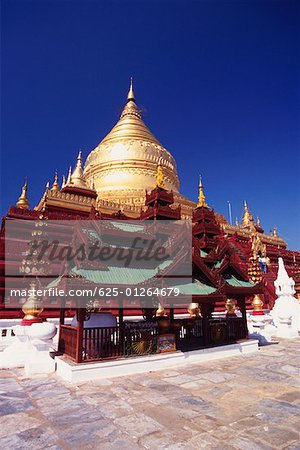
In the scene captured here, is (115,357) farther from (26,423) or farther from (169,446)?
(169,446)

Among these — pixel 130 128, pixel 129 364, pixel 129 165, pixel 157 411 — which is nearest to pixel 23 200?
pixel 129 165

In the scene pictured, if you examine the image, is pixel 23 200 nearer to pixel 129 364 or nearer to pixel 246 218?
pixel 129 364

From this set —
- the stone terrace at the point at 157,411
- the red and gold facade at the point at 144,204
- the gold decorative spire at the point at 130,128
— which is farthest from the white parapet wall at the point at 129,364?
the gold decorative spire at the point at 130,128

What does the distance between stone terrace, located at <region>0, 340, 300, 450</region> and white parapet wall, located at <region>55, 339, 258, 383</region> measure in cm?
39

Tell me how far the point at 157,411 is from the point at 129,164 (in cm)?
3479

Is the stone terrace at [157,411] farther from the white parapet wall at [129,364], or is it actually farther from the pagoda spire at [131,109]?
the pagoda spire at [131,109]

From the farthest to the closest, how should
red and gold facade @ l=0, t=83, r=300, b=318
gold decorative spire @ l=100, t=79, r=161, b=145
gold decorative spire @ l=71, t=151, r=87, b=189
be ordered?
gold decorative spire @ l=100, t=79, r=161, b=145 < gold decorative spire @ l=71, t=151, r=87, b=189 < red and gold facade @ l=0, t=83, r=300, b=318

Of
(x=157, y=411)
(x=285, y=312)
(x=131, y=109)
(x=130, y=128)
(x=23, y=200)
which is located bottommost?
(x=157, y=411)

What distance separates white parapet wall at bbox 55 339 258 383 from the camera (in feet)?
26.4

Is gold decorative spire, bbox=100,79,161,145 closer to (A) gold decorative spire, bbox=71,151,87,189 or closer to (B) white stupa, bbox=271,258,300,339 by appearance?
(A) gold decorative spire, bbox=71,151,87,189

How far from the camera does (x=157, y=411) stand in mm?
5691

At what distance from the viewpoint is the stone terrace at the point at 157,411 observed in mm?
4521

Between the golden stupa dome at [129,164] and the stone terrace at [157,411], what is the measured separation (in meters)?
24.2

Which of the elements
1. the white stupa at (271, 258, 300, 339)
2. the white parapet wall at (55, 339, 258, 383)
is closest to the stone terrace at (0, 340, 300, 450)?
the white parapet wall at (55, 339, 258, 383)
